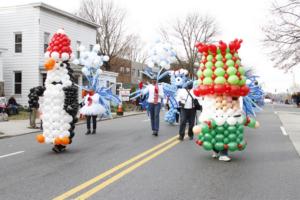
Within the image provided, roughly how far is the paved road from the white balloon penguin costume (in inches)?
19.1

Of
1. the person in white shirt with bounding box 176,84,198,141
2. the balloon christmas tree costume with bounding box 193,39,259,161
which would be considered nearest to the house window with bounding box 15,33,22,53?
the person in white shirt with bounding box 176,84,198,141

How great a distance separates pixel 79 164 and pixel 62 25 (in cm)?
2336

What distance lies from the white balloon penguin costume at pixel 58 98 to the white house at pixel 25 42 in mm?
18884

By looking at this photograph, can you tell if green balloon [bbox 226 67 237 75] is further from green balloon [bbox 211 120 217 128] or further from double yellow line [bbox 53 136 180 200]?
double yellow line [bbox 53 136 180 200]

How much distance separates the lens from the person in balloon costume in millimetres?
13414

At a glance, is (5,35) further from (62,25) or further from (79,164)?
(79,164)

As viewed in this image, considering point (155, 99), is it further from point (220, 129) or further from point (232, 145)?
point (232, 145)

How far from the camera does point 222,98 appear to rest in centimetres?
830

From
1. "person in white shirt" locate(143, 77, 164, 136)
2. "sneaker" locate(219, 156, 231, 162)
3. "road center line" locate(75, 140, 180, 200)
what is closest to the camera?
"road center line" locate(75, 140, 180, 200)

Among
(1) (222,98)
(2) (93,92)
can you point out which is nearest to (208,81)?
(1) (222,98)

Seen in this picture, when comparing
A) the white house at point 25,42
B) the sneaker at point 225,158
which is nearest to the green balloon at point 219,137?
the sneaker at point 225,158

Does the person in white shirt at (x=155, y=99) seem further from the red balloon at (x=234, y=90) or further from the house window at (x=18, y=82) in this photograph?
the house window at (x=18, y=82)

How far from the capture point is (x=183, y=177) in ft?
22.6

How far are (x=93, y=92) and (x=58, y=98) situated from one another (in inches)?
164
